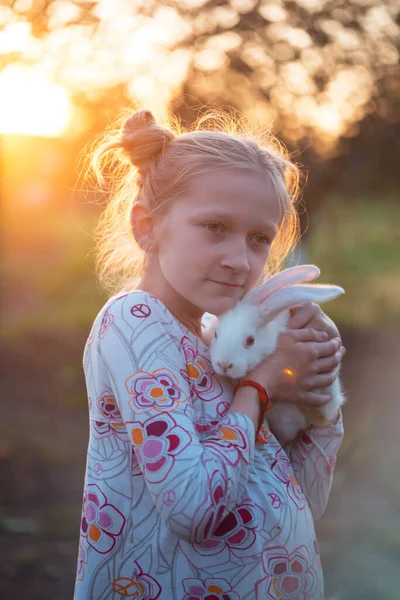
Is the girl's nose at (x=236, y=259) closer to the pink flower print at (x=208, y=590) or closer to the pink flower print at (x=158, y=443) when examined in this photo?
the pink flower print at (x=158, y=443)

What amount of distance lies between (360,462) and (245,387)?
3.89 meters

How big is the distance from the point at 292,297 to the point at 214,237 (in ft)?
1.16

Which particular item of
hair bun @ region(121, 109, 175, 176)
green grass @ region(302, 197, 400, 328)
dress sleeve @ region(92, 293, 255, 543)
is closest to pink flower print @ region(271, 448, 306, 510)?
dress sleeve @ region(92, 293, 255, 543)

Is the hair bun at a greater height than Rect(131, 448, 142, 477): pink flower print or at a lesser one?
greater

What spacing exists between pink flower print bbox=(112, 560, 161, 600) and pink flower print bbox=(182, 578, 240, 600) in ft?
0.21

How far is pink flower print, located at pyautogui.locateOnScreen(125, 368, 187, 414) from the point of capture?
4.24ft

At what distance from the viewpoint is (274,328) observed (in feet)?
6.02

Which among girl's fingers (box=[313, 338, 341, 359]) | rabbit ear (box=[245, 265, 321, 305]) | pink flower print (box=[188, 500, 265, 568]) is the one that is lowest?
pink flower print (box=[188, 500, 265, 568])

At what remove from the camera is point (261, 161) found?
63.9 inches

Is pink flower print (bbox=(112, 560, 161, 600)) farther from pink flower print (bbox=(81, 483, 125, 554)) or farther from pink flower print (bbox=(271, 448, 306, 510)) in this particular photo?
pink flower print (bbox=(271, 448, 306, 510))

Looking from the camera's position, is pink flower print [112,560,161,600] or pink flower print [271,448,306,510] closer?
pink flower print [112,560,161,600]

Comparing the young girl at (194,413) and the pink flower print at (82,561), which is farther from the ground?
the young girl at (194,413)

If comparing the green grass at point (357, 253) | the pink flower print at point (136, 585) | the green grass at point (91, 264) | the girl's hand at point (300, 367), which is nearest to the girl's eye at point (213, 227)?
the girl's hand at point (300, 367)

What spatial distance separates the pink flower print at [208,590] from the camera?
1.35 metres
